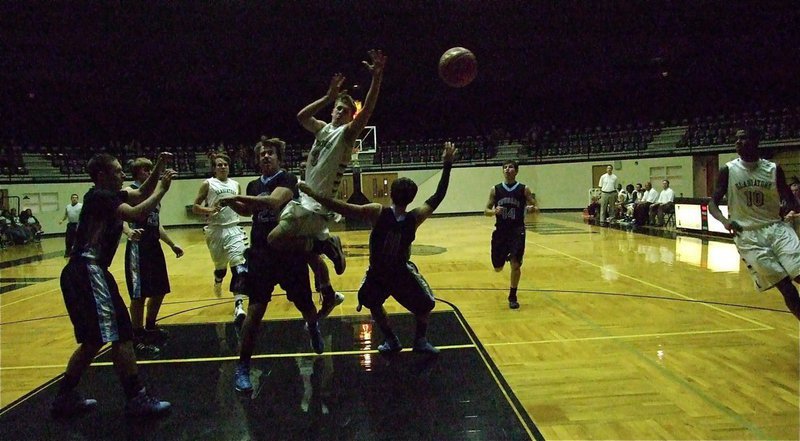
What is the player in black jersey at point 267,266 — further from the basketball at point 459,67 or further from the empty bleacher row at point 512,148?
the empty bleacher row at point 512,148

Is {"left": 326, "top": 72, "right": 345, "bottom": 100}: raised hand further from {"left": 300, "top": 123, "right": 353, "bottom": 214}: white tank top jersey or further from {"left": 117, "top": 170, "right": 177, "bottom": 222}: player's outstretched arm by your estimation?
{"left": 117, "top": 170, "right": 177, "bottom": 222}: player's outstretched arm

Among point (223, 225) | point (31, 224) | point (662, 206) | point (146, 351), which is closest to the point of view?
point (146, 351)

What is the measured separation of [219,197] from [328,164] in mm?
2430

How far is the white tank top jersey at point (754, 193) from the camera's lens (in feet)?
13.9

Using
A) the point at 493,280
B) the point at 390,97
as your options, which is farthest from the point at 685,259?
the point at 390,97

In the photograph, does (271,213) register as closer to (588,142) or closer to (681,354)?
(681,354)

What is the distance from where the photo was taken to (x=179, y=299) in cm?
727

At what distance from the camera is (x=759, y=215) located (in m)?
4.27

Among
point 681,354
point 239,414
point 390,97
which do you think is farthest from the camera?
point 390,97

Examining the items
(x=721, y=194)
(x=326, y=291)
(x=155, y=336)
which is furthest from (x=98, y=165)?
(x=721, y=194)

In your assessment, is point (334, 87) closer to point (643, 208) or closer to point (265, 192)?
point (265, 192)

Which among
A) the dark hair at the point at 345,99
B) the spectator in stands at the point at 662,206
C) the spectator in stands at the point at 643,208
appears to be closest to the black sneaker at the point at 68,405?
the dark hair at the point at 345,99

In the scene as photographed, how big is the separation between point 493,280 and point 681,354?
3824 millimetres

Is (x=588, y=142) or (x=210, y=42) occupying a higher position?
(x=210, y=42)
